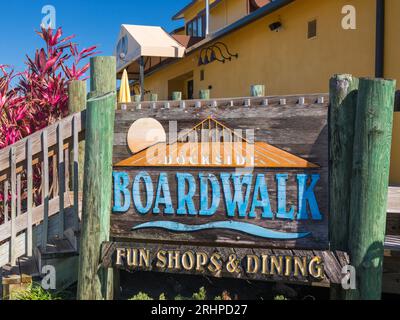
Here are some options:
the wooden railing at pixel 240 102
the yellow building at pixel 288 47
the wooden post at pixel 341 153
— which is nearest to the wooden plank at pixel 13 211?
the wooden railing at pixel 240 102

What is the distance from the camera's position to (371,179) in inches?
133

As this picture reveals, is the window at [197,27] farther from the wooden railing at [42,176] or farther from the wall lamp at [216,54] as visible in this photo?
the wooden railing at [42,176]

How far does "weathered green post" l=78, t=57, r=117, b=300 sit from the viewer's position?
3.88 metres

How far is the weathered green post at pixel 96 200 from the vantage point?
388 cm

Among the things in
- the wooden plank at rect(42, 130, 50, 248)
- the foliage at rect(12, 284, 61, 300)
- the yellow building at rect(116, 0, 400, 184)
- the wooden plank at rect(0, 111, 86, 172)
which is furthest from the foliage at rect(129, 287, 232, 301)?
the yellow building at rect(116, 0, 400, 184)

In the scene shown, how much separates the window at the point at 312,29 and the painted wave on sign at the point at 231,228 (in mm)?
6489

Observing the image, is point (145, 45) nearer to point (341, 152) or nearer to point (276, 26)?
point (276, 26)

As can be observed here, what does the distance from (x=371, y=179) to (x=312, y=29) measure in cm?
659

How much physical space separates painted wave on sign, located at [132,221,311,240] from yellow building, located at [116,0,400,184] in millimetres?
4083

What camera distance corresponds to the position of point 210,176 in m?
3.83

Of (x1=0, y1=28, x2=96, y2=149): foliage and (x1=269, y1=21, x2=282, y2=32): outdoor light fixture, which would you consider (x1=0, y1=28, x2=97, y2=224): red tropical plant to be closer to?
(x1=0, y1=28, x2=96, y2=149): foliage

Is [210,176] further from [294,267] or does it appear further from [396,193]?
[396,193]
